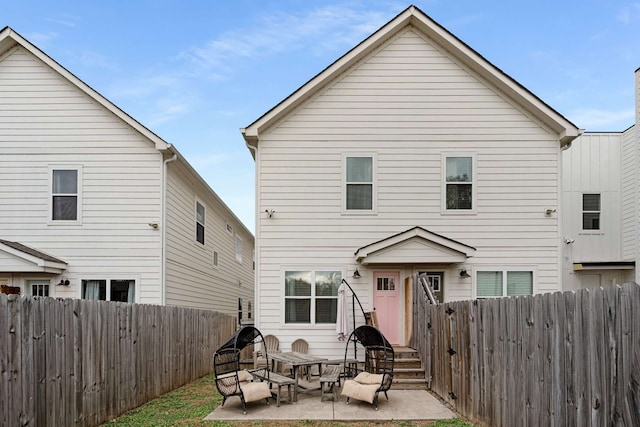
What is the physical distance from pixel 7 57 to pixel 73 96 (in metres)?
2.11

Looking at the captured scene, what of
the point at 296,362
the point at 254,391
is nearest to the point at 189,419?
the point at 254,391

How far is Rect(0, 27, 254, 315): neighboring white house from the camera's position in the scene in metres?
14.6

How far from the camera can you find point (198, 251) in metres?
19.1

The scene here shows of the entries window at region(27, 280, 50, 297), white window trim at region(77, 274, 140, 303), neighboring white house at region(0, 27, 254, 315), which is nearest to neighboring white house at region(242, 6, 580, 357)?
neighboring white house at region(0, 27, 254, 315)

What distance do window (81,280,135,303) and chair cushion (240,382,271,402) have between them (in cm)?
628

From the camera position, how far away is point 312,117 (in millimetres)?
14422

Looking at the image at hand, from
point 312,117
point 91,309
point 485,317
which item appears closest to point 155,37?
point 312,117

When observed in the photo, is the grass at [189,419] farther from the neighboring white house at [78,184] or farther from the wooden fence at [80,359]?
the neighboring white house at [78,184]

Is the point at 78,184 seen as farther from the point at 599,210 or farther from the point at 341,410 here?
the point at 599,210

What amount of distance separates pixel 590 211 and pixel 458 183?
248 inches

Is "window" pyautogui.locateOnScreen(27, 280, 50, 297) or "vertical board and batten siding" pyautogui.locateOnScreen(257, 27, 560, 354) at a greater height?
"vertical board and batten siding" pyautogui.locateOnScreen(257, 27, 560, 354)

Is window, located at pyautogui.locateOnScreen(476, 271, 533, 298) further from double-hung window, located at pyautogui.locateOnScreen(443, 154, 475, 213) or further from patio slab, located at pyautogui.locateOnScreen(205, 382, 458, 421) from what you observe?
patio slab, located at pyautogui.locateOnScreen(205, 382, 458, 421)

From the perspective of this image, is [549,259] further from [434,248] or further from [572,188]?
[572,188]

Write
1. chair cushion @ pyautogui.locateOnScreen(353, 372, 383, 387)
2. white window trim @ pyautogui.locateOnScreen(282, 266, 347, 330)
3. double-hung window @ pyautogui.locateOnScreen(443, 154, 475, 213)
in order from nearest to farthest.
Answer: chair cushion @ pyautogui.locateOnScreen(353, 372, 383, 387), white window trim @ pyautogui.locateOnScreen(282, 266, 347, 330), double-hung window @ pyautogui.locateOnScreen(443, 154, 475, 213)
